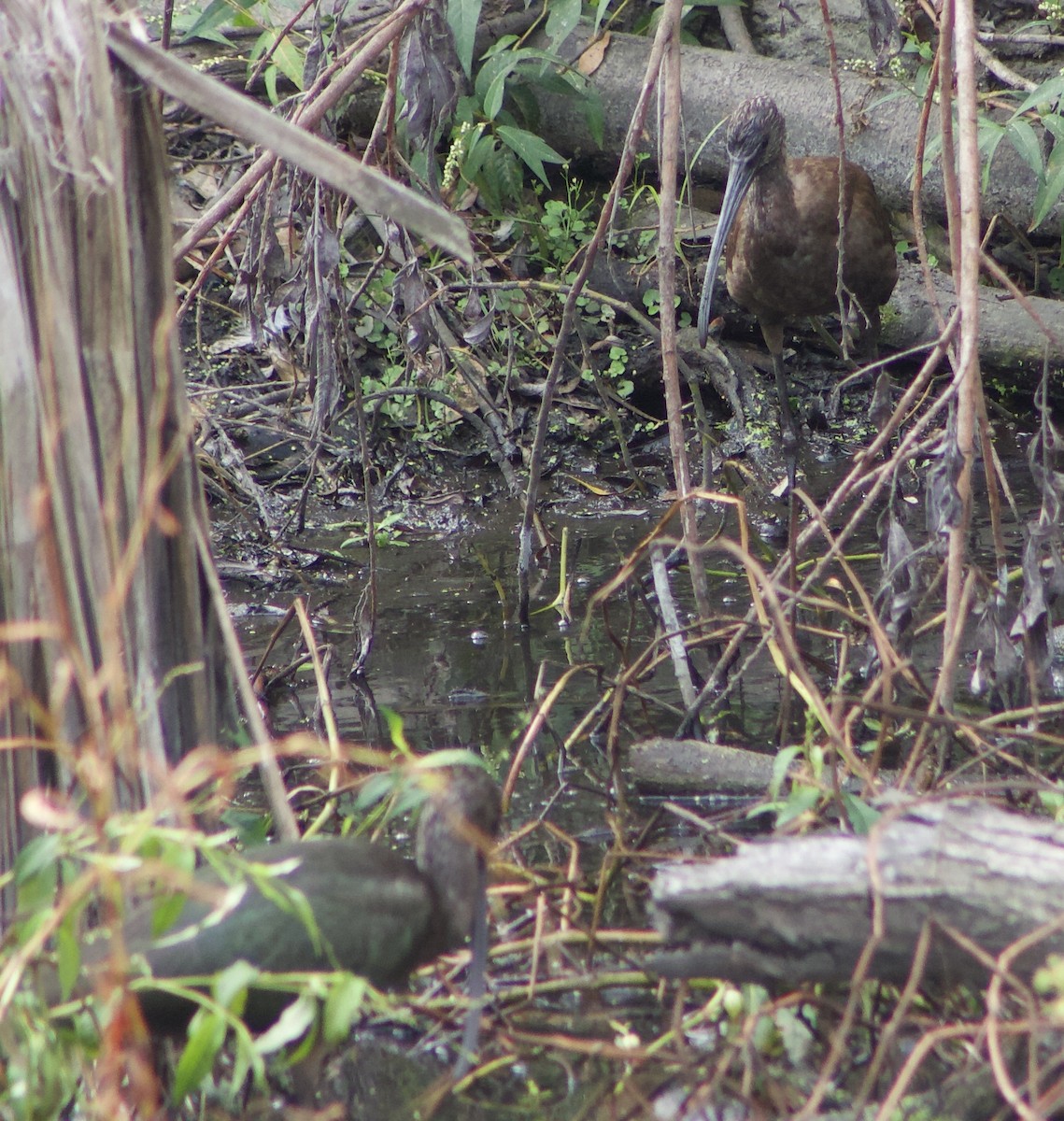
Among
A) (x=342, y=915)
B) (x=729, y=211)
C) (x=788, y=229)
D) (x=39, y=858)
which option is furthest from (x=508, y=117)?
(x=39, y=858)

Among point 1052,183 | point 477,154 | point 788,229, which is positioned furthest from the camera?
point 477,154

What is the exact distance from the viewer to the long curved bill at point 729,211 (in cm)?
467

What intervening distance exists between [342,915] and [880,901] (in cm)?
64

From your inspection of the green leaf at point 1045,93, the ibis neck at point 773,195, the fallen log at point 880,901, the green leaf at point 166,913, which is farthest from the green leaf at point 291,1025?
the ibis neck at point 773,195

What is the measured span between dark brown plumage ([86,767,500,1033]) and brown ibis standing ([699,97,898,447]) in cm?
324

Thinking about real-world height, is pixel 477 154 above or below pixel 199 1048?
above

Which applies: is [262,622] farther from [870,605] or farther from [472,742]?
[870,605]

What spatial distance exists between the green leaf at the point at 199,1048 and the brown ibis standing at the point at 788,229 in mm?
3717

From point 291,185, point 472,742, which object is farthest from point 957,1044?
point 291,185

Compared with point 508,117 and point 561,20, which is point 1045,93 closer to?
point 561,20

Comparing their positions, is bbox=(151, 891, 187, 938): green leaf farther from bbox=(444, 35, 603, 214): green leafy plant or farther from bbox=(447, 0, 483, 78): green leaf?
bbox=(444, 35, 603, 214): green leafy plant

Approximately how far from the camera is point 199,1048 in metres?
1.41

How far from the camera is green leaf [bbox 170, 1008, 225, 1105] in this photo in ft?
4.62

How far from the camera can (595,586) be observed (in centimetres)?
396
